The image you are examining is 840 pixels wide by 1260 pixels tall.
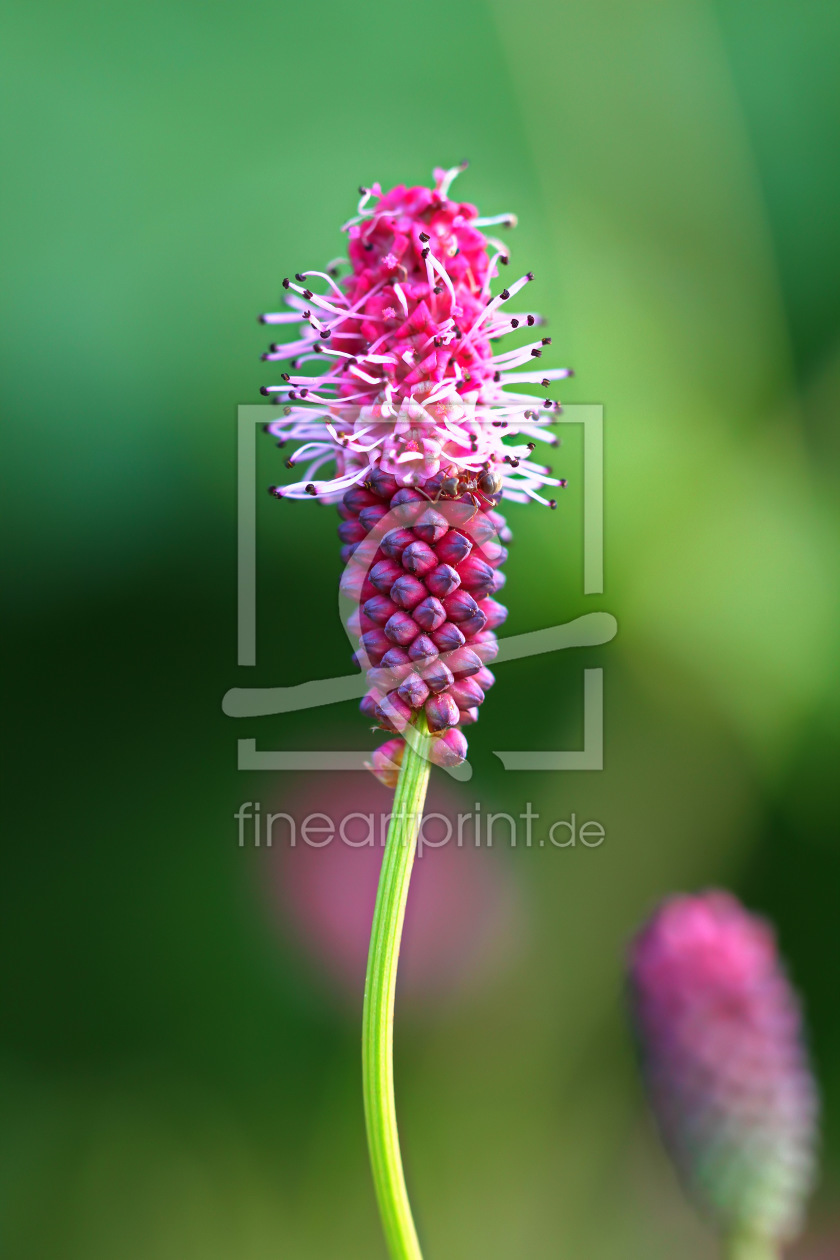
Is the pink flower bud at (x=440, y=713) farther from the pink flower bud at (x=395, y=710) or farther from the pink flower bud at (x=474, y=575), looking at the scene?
the pink flower bud at (x=474, y=575)

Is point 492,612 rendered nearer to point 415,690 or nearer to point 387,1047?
point 415,690

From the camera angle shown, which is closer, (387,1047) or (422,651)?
(387,1047)

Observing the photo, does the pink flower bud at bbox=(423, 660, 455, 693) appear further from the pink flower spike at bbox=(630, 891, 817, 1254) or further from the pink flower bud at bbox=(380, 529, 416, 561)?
the pink flower spike at bbox=(630, 891, 817, 1254)

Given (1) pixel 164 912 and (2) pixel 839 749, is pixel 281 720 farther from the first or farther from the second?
(2) pixel 839 749

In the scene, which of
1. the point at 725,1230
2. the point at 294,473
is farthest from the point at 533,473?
the point at 294,473

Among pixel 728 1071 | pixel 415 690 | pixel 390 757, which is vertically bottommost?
pixel 728 1071

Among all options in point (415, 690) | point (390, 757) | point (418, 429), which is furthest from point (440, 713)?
point (418, 429)

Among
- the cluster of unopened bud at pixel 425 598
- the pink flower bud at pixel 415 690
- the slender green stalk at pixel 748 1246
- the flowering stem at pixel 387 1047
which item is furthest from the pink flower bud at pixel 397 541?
the slender green stalk at pixel 748 1246

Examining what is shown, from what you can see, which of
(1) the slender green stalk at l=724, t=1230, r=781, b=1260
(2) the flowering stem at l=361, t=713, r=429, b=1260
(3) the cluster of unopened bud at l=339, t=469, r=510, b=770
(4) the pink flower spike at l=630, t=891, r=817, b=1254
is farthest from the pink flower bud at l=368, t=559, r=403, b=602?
(1) the slender green stalk at l=724, t=1230, r=781, b=1260
